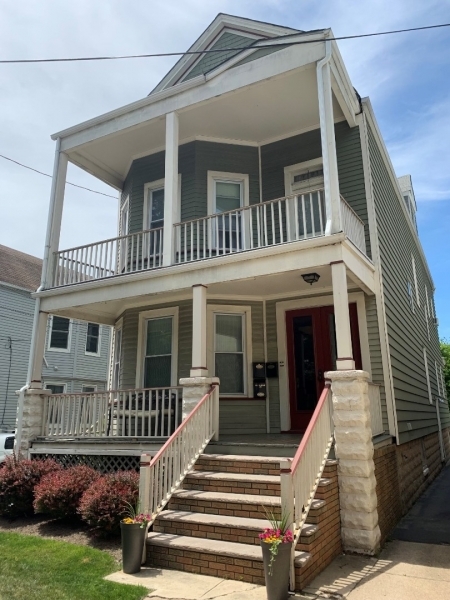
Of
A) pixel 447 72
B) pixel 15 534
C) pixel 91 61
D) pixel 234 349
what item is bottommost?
pixel 15 534

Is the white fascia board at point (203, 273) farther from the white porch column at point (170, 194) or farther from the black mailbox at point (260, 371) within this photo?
the black mailbox at point (260, 371)

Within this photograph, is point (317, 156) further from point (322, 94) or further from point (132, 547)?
point (132, 547)

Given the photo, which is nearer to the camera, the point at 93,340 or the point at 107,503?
the point at 107,503

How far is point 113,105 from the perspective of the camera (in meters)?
9.38

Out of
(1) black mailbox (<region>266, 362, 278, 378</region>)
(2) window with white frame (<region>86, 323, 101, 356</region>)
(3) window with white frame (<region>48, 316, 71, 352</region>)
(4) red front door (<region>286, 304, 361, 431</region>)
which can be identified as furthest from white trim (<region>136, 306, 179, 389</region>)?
(2) window with white frame (<region>86, 323, 101, 356</region>)

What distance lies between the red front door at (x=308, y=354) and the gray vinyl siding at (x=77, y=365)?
11.4 meters

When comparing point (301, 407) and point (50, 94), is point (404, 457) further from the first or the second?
point (50, 94)

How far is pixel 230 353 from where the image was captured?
9125mm

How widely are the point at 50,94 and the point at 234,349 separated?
6821 mm

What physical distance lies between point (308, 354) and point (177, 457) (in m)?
3.77

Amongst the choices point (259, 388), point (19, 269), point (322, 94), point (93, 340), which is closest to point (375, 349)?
point (259, 388)

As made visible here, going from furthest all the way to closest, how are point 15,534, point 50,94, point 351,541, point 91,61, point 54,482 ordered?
point 50,94
point 91,61
point 54,482
point 15,534
point 351,541

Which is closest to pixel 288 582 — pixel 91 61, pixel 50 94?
pixel 91 61

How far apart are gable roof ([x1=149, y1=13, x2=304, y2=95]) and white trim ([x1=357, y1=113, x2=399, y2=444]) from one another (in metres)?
2.74
